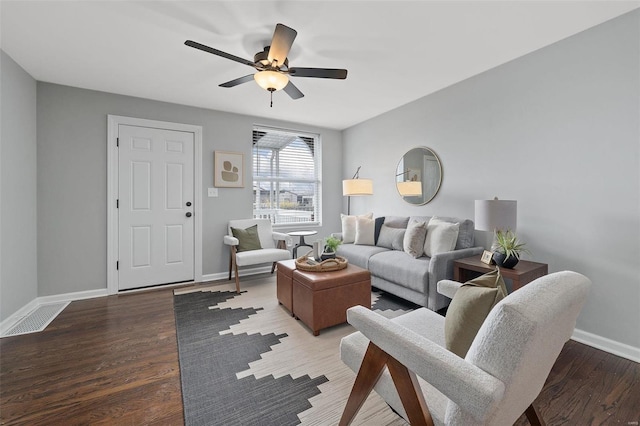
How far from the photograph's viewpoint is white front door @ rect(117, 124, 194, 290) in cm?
339

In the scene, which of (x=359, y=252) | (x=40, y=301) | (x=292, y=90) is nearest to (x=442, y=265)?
(x=359, y=252)

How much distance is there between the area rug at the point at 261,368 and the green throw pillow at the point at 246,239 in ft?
3.06

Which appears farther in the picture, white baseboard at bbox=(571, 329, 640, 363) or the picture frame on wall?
the picture frame on wall

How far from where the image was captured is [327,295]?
2295 millimetres

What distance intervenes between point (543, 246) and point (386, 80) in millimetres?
2249

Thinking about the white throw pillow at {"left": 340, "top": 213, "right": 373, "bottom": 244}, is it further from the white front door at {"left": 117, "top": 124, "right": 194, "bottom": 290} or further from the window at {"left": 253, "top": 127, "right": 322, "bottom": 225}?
the white front door at {"left": 117, "top": 124, "right": 194, "bottom": 290}

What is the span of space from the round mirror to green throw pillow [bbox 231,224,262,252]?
2139mm

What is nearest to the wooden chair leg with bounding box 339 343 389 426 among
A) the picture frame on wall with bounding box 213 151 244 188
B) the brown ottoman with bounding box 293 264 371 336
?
the brown ottoman with bounding box 293 264 371 336

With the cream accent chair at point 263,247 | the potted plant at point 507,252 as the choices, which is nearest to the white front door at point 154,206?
the cream accent chair at point 263,247

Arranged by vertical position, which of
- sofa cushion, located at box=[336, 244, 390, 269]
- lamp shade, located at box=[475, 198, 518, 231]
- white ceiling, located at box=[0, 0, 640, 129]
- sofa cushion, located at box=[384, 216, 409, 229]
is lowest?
sofa cushion, located at box=[336, 244, 390, 269]

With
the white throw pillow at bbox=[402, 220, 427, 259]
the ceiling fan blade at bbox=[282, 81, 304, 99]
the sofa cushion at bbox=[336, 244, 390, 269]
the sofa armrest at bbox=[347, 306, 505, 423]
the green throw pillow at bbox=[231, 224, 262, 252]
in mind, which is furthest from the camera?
the green throw pillow at bbox=[231, 224, 262, 252]

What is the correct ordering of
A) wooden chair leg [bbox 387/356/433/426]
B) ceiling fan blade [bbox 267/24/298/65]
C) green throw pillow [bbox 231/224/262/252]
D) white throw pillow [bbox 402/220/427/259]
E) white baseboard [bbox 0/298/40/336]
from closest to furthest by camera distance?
wooden chair leg [bbox 387/356/433/426] < ceiling fan blade [bbox 267/24/298/65] < white baseboard [bbox 0/298/40/336] < white throw pillow [bbox 402/220/427/259] < green throw pillow [bbox 231/224/262/252]

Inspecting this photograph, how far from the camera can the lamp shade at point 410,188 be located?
3571mm

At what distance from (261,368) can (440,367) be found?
143 centimetres
